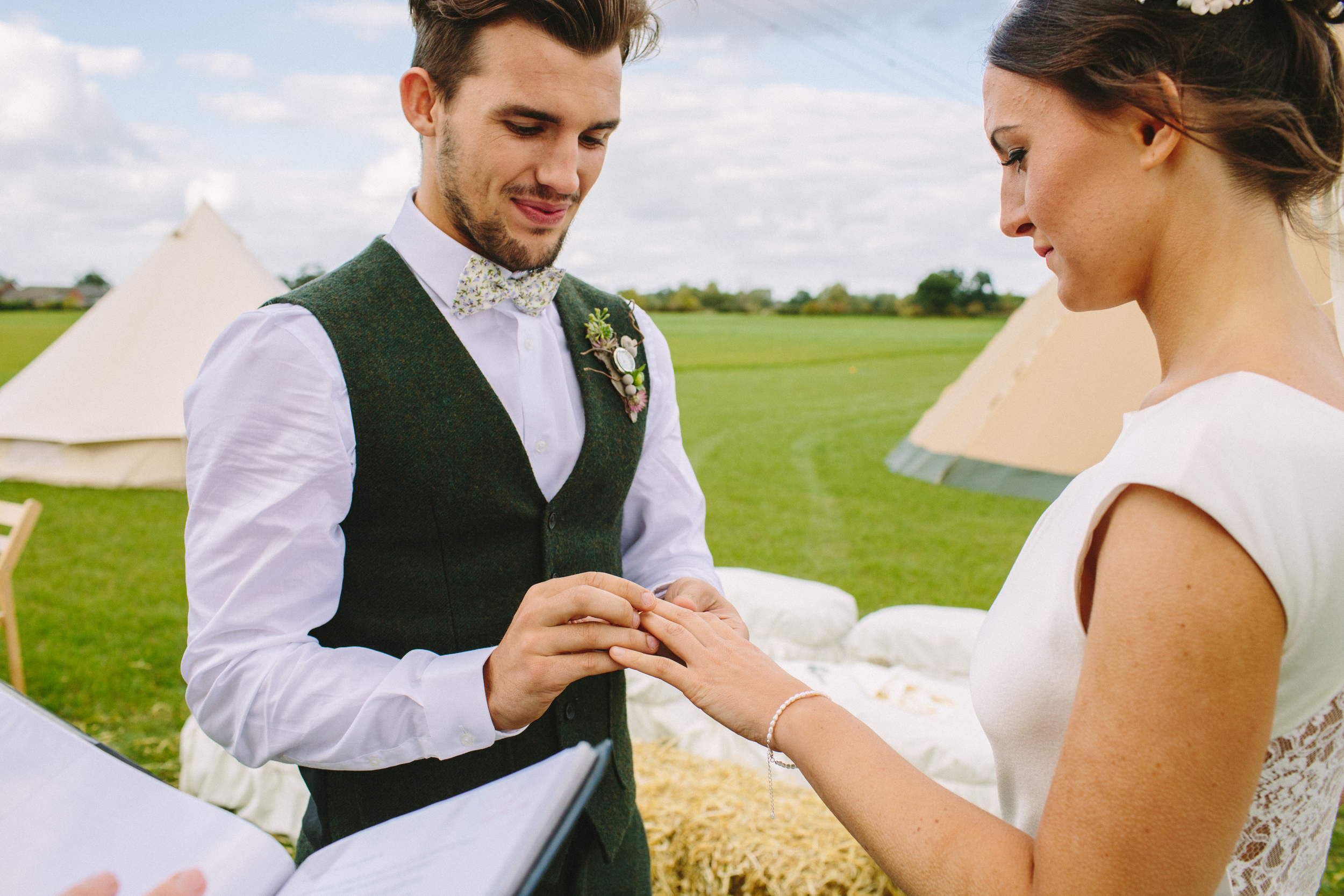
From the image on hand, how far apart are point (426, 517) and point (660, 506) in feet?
1.98

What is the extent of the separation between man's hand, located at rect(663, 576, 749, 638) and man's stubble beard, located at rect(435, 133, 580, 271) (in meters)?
0.69

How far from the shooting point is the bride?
916 millimetres

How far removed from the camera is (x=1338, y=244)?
1417mm

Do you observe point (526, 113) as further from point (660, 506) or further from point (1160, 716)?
point (1160, 716)

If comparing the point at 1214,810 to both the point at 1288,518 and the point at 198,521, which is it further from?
the point at 198,521

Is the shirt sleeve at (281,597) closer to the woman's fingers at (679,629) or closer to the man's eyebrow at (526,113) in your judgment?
the woman's fingers at (679,629)

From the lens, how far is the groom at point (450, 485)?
135cm

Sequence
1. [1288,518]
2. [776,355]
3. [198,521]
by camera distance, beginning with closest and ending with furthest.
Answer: [1288,518] < [198,521] < [776,355]

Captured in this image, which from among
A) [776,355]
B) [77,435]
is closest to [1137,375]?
[77,435]

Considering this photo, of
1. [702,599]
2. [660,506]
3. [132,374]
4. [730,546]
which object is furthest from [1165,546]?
[132,374]

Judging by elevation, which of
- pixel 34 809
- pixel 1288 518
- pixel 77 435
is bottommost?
pixel 77 435

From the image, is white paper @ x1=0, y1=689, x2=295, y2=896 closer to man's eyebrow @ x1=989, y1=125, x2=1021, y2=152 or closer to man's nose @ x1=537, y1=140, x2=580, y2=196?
man's nose @ x1=537, y1=140, x2=580, y2=196

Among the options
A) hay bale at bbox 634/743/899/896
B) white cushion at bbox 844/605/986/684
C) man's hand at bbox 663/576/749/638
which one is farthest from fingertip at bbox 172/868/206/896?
white cushion at bbox 844/605/986/684

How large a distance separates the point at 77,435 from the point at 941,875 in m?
10.8
